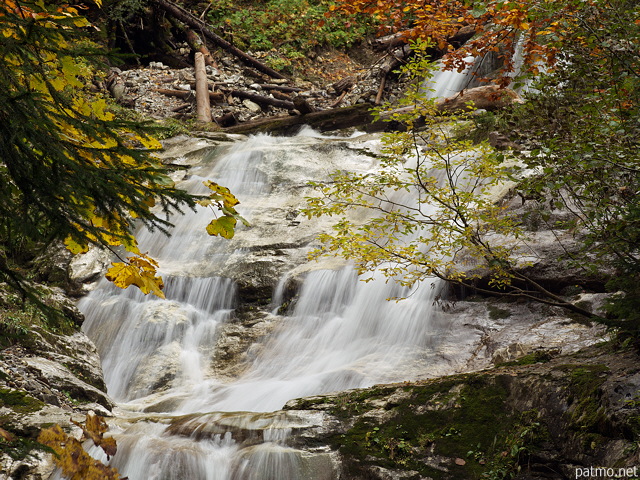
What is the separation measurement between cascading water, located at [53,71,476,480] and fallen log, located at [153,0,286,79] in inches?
314

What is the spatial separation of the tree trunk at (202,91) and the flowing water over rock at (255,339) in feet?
13.5

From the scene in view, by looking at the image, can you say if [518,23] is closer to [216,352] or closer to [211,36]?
[216,352]

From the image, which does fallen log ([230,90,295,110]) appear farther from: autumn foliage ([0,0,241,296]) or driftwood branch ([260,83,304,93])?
autumn foliage ([0,0,241,296])

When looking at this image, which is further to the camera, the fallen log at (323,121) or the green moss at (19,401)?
the fallen log at (323,121)

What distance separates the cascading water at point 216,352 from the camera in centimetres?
424

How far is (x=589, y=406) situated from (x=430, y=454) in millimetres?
1050

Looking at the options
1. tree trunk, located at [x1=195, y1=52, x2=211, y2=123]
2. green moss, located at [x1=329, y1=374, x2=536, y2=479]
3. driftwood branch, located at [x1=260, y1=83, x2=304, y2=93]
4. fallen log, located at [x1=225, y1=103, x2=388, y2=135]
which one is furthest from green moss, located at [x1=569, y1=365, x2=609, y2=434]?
driftwood branch, located at [x1=260, y1=83, x2=304, y2=93]

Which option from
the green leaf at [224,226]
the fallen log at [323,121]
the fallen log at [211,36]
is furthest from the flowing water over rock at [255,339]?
the fallen log at [211,36]

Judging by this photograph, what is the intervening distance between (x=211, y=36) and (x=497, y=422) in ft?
54.8

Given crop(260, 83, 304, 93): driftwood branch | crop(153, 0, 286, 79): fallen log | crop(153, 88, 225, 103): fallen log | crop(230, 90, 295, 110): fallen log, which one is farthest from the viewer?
crop(153, 0, 286, 79): fallen log

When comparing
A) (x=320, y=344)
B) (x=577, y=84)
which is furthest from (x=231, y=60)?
(x=577, y=84)

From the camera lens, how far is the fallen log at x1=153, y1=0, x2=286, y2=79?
57.2 feet

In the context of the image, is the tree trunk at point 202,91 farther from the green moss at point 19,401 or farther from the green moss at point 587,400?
the green moss at point 587,400

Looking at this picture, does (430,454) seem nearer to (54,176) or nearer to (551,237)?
(54,176)
